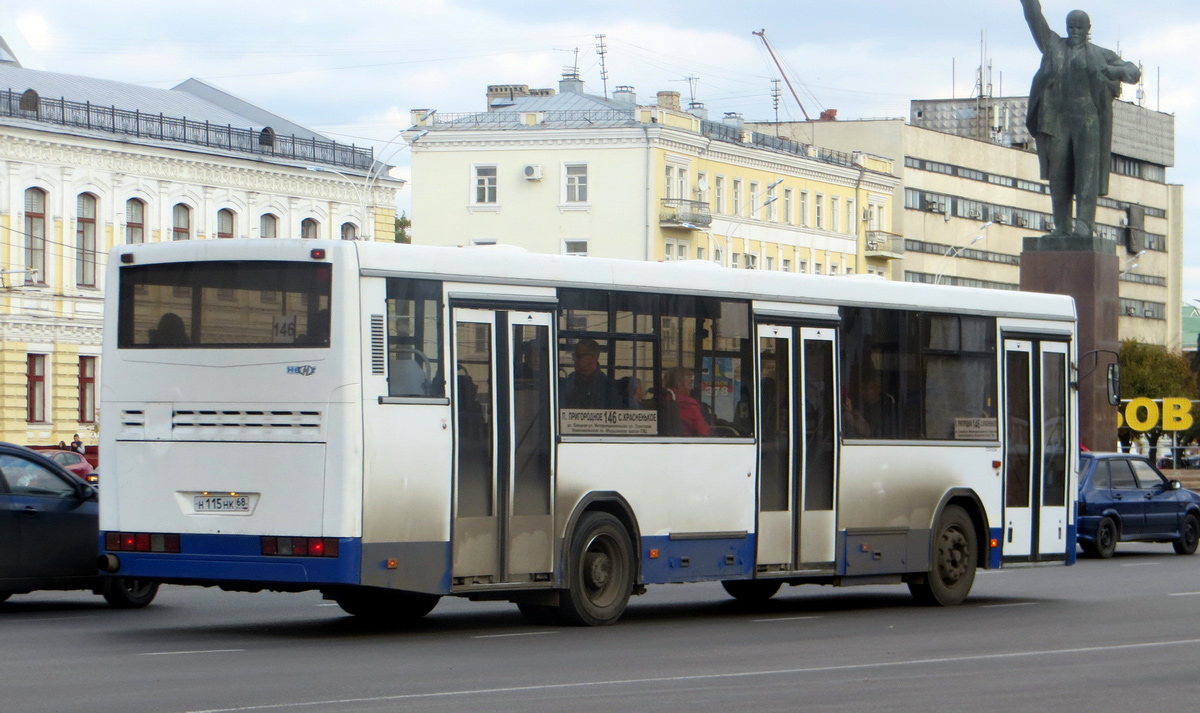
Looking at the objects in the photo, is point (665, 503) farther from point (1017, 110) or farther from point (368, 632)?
point (1017, 110)

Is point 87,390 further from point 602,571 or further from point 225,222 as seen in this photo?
point 602,571

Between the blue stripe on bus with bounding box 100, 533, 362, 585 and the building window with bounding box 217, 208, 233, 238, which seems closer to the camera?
the blue stripe on bus with bounding box 100, 533, 362, 585

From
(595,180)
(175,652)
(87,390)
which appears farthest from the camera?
(595,180)

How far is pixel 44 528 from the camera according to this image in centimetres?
1688

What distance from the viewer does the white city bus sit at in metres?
14.3

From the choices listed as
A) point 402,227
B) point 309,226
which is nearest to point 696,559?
point 309,226

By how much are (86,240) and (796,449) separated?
45026 mm

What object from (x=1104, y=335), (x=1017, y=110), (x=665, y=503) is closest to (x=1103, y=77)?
(x=1104, y=335)

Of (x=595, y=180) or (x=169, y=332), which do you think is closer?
(x=169, y=332)

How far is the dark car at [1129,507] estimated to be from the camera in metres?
28.6

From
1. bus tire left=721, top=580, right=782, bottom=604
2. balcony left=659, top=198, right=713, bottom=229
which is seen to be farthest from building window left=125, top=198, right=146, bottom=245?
bus tire left=721, top=580, right=782, bottom=604

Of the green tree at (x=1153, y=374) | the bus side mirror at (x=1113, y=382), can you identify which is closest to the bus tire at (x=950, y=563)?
the bus side mirror at (x=1113, y=382)

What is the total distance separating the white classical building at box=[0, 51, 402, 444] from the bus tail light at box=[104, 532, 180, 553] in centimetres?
4269

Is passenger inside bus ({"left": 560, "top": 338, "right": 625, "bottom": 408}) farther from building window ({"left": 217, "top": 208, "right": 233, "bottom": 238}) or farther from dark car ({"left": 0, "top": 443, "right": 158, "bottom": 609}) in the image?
building window ({"left": 217, "top": 208, "right": 233, "bottom": 238})
